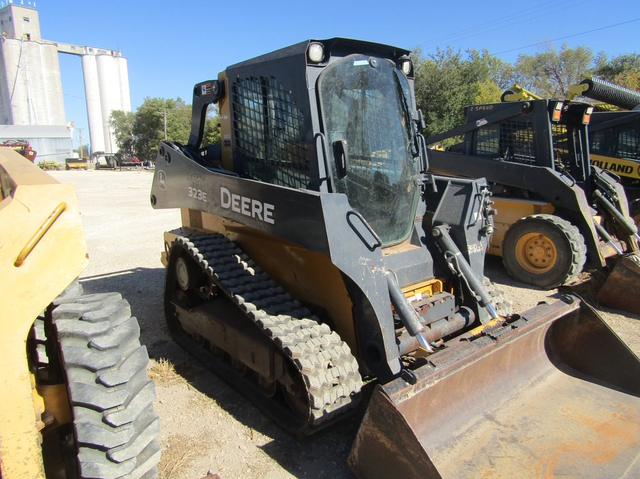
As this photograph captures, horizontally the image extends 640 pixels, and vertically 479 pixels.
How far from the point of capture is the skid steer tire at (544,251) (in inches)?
241

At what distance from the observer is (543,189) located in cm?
673

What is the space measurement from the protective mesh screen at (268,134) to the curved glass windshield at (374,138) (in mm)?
259

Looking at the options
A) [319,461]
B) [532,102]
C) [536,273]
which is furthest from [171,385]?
[532,102]

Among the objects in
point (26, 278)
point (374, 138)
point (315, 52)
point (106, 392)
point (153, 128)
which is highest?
point (153, 128)

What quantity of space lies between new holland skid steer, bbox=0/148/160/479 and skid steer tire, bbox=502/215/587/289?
568 cm

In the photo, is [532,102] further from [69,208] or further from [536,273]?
[69,208]

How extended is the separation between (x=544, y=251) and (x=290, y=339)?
4.86m

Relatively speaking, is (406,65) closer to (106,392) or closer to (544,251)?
(106,392)

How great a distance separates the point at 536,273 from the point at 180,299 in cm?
482

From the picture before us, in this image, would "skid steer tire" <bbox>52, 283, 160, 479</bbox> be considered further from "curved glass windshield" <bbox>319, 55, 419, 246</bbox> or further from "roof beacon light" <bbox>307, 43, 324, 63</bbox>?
"roof beacon light" <bbox>307, 43, 324, 63</bbox>

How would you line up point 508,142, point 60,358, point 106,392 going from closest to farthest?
point 106,392, point 60,358, point 508,142

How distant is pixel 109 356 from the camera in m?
1.95

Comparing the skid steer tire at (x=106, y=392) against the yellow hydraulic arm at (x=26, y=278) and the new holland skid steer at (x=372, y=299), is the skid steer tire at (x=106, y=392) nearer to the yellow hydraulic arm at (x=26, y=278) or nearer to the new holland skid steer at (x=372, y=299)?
the yellow hydraulic arm at (x=26, y=278)

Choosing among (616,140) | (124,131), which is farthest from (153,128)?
(616,140)
